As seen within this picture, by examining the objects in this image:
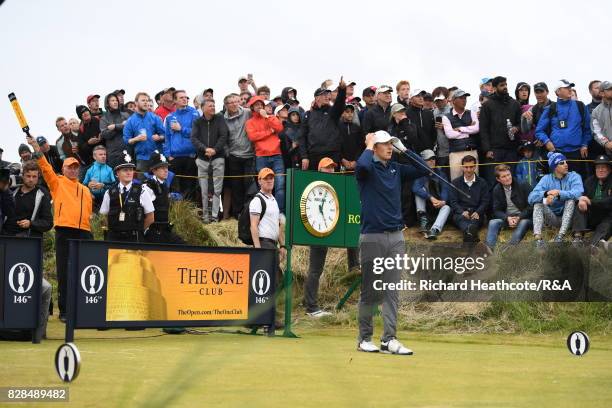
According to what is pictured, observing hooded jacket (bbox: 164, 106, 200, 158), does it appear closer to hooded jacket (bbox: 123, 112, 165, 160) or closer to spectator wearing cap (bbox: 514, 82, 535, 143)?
hooded jacket (bbox: 123, 112, 165, 160)

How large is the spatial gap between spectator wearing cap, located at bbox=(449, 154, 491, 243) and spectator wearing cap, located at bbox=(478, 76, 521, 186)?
485mm

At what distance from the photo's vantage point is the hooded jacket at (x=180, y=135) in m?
19.8

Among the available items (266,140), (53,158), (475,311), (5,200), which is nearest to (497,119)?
(475,311)

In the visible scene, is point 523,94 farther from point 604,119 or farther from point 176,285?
point 176,285

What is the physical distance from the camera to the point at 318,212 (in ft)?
47.3

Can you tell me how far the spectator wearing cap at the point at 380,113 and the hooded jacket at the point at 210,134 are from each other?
2774mm

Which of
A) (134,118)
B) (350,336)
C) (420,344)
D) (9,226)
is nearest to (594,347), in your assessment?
(420,344)

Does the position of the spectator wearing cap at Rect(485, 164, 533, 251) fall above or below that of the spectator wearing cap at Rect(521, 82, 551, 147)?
below

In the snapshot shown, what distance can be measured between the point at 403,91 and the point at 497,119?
242 centimetres

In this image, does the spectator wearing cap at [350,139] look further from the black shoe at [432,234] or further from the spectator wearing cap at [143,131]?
the spectator wearing cap at [143,131]

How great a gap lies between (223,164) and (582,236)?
6933 mm

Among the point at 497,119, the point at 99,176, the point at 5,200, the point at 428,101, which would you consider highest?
the point at 428,101

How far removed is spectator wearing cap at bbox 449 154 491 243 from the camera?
17406mm

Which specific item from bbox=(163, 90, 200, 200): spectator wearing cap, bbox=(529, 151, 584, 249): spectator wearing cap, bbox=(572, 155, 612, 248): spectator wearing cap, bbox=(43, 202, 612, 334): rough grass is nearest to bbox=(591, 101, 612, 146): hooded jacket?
bbox=(572, 155, 612, 248): spectator wearing cap
